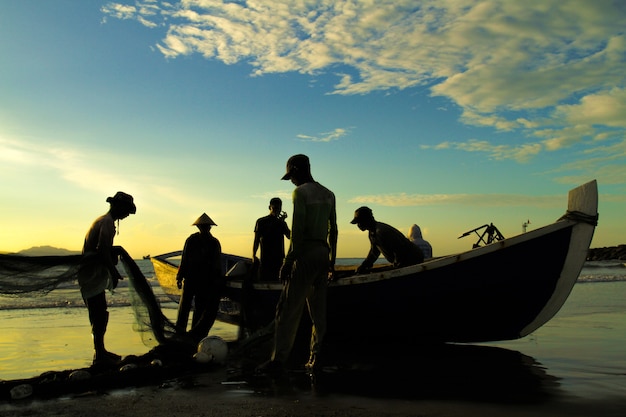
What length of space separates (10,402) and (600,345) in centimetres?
804

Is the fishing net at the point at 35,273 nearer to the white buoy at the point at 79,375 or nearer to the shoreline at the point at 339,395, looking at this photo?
the white buoy at the point at 79,375

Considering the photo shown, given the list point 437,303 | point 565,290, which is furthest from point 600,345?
point 437,303

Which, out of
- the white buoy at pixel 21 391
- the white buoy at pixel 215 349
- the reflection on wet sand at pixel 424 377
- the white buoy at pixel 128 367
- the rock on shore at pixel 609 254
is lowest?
the white buoy at pixel 21 391

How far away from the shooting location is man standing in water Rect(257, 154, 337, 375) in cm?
650

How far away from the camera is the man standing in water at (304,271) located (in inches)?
256

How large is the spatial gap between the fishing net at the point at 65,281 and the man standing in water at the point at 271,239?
2.21 m

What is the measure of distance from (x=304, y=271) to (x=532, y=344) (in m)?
4.82

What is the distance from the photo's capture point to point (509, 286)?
7.17 meters

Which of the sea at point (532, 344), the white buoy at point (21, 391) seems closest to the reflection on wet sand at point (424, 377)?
the sea at point (532, 344)

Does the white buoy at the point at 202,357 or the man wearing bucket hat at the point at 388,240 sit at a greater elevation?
the man wearing bucket hat at the point at 388,240

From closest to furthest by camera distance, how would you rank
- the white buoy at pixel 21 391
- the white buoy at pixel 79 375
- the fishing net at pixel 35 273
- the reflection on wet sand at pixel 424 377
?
the white buoy at pixel 21 391 < the reflection on wet sand at pixel 424 377 < the white buoy at pixel 79 375 < the fishing net at pixel 35 273

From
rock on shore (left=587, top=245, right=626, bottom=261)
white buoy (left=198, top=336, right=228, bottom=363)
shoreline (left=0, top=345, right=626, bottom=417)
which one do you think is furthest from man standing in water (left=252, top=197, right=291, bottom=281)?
rock on shore (left=587, top=245, right=626, bottom=261)

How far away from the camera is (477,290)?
23.9ft

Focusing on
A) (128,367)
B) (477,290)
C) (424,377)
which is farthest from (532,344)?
(128,367)
